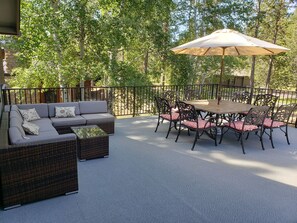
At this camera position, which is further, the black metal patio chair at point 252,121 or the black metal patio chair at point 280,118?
the black metal patio chair at point 280,118

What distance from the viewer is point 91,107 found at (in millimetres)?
5340

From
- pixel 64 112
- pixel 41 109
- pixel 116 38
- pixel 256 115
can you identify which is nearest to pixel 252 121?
pixel 256 115

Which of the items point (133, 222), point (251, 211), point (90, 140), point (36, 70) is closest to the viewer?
point (133, 222)

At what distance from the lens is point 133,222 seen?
2.22 meters

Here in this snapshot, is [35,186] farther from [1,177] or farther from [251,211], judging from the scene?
[251,211]

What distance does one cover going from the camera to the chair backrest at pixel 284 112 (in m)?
4.57

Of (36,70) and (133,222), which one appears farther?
(36,70)

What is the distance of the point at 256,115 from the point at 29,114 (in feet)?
14.7

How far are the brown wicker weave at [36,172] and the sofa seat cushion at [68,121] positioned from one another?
1.83 m

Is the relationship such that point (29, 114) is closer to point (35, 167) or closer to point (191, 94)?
point (35, 167)

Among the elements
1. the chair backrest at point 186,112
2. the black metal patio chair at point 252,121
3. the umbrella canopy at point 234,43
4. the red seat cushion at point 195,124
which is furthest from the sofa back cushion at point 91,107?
the black metal patio chair at point 252,121

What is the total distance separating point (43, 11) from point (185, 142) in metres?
5.98

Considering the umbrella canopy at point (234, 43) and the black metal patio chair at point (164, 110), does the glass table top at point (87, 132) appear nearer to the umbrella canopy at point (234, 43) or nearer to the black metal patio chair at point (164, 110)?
Result: the black metal patio chair at point (164, 110)

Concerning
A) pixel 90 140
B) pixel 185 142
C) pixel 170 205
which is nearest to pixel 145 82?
pixel 185 142
